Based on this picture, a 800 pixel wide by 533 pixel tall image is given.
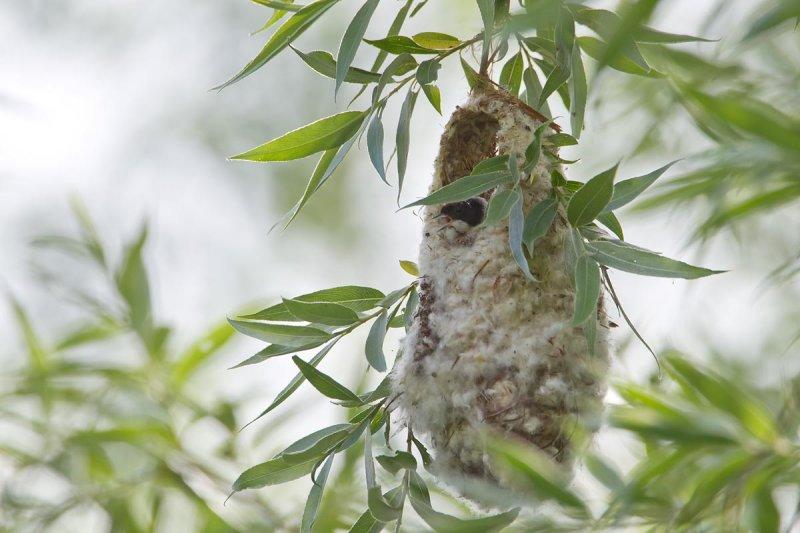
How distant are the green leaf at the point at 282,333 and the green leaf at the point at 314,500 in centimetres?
17

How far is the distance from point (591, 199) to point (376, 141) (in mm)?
353

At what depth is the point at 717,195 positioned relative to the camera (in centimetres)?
103

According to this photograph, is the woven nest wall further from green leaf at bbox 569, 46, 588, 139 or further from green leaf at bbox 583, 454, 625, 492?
green leaf at bbox 583, 454, 625, 492

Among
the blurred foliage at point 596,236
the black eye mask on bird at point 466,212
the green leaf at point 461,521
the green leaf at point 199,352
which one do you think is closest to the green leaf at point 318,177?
the blurred foliage at point 596,236

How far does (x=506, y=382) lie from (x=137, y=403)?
845 millimetres

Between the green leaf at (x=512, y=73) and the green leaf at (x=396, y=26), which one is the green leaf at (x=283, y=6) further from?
the green leaf at (x=512, y=73)

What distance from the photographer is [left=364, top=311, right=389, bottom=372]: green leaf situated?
148 centimetres

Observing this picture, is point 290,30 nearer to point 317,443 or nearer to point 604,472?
point 317,443

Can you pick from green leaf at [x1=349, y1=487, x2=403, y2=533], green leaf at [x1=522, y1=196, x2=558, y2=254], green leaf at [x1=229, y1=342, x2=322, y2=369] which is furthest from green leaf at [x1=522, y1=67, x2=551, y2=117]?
green leaf at [x1=349, y1=487, x2=403, y2=533]

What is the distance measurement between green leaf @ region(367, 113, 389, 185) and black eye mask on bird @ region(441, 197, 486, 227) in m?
0.19

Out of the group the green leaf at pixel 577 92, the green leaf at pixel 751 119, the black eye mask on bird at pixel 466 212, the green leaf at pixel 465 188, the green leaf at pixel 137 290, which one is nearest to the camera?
the green leaf at pixel 751 119

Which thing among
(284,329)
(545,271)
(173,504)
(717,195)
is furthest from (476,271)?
(173,504)

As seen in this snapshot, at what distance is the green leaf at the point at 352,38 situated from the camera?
140 cm

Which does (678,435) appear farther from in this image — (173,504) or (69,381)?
Result: (69,381)
